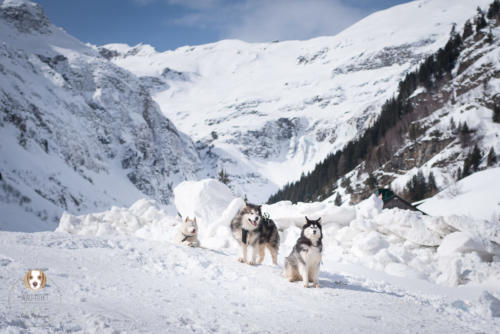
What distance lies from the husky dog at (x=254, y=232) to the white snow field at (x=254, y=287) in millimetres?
541

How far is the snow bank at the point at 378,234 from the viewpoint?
29.7 ft

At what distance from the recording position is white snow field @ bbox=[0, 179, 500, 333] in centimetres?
344

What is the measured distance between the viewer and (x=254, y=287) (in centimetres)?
517

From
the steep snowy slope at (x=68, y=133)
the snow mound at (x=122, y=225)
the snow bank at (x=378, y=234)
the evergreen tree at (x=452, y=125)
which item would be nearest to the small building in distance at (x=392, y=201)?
the snow bank at (x=378, y=234)

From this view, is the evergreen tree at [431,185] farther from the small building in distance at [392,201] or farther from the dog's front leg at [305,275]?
the dog's front leg at [305,275]

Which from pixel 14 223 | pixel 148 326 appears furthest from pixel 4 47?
pixel 148 326

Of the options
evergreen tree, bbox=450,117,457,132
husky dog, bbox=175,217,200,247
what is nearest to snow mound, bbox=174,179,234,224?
husky dog, bbox=175,217,200,247

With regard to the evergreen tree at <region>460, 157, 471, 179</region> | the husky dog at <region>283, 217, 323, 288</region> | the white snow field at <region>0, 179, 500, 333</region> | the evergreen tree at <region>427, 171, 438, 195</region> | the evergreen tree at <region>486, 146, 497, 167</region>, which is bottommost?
the white snow field at <region>0, 179, 500, 333</region>

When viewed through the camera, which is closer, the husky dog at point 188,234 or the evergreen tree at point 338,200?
the husky dog at point 188,234

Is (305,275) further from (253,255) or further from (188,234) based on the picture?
(188,234)

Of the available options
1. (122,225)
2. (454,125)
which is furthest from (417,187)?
(122,225)

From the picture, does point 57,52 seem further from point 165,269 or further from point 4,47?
point 165,269

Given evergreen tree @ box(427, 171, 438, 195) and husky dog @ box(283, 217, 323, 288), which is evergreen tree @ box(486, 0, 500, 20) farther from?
husky dog @ box(283, 217, 323, 288)

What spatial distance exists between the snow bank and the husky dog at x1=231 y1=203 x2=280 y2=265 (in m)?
3.30
